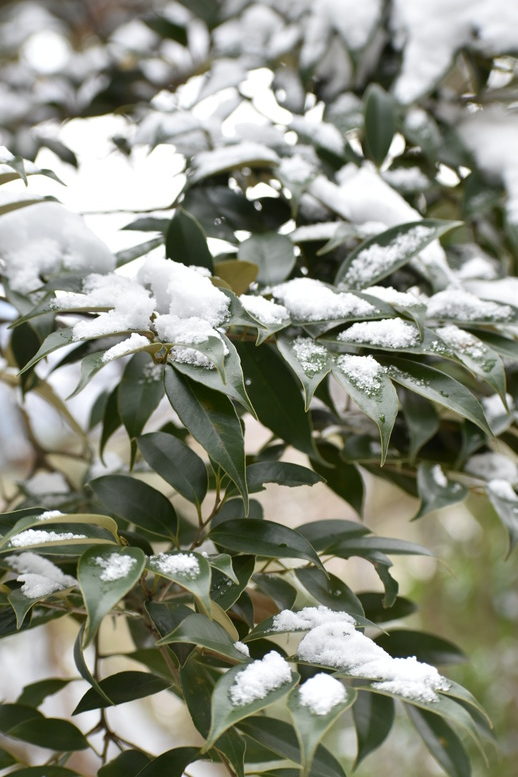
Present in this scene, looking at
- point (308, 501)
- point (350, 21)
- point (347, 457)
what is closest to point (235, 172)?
point (350, 21)

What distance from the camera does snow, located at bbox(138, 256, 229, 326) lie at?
0.40 m

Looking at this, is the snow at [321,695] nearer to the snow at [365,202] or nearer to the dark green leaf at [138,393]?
the dark green leaf at [138,393]

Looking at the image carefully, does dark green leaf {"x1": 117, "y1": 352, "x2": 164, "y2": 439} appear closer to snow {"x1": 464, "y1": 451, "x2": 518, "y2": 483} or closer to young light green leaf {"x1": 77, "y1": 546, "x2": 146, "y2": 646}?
young light green leaf {"x1": 77, "y1": 546, "x2": 146, "y2": 646}

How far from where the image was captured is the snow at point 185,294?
0.40 metres

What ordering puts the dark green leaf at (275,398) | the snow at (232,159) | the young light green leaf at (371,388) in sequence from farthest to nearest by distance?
the snow at (232,159) < the dark green leaf at (275,398) < the young light green leaf at (371,388)

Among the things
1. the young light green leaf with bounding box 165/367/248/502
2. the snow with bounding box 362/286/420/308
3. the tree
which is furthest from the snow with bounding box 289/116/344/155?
the young light green leaf with bounding box 165/367/248/502

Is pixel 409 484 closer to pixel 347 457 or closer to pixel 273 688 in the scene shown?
pixel 347 457

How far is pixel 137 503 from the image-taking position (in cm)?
44

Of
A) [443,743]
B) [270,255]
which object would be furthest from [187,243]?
[443,743]

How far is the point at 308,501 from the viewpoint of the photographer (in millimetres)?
2248

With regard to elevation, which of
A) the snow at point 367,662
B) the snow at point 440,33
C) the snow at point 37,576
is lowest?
the snow at point 37,576

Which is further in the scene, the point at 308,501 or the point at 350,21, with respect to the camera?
the point at 308,501

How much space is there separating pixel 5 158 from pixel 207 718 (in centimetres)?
31

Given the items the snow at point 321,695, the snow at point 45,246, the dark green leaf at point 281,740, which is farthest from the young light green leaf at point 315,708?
the snow at point 45,246
